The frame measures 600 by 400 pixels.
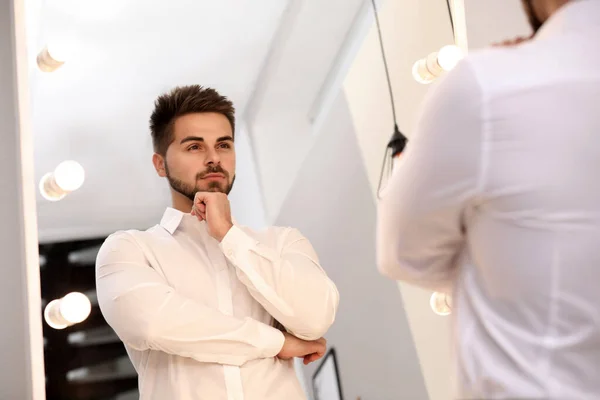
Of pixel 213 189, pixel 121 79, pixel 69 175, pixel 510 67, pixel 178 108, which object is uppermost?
pixel 121 79

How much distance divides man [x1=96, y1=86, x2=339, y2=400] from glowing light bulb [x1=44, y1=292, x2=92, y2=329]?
173 mm

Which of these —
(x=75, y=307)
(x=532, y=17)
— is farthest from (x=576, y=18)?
(x=75, y=307)

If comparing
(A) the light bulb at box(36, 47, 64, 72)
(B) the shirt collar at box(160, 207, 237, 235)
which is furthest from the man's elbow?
(A) the light bulb at box(36, 47, 64, 72)

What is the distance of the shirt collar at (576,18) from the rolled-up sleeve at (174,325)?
2.45ft

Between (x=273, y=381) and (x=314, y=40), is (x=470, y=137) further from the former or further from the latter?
(x=314, y=40)

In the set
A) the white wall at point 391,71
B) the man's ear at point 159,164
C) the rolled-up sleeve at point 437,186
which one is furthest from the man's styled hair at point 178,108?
the rolled-up sleeve at point 437,186

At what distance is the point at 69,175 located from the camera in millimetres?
1621

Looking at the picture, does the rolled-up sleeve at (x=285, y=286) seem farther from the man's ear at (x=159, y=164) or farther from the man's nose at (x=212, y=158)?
the man's ear at (x=159, y=164)

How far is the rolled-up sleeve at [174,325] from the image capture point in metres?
1.24

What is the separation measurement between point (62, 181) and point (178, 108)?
0.31 meters

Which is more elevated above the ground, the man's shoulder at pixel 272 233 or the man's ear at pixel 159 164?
the man's ear at pixel 159 164

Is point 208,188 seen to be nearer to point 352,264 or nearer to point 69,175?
point 69,175

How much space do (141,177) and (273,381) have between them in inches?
25.3

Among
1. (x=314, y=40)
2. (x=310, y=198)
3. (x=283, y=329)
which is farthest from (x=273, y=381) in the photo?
(x=314, y=40)
